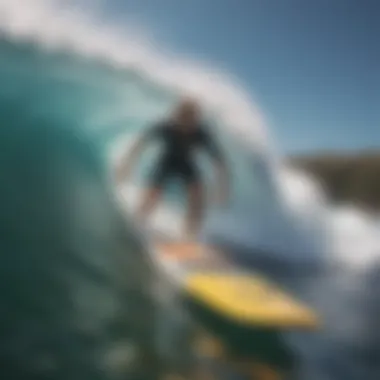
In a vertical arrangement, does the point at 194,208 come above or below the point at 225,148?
below

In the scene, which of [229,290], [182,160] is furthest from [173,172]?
[229,290]

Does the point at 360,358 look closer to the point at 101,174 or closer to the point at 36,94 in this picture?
the point at 101,174

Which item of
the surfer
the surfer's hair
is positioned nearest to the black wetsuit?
the surfer

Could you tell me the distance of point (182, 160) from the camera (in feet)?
5.05

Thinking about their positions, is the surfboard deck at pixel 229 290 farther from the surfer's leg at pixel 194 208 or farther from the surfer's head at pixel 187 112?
the surfer's head at pixel 187 112

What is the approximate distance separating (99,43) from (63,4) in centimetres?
10

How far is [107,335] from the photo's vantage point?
1449mm

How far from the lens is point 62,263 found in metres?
1.45

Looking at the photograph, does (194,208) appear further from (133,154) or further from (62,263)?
(62,263)

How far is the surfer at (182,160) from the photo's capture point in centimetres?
151

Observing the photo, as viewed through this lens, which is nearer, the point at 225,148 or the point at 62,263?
the point at 62,263

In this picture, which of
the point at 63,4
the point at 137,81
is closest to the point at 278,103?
the point at 137,81

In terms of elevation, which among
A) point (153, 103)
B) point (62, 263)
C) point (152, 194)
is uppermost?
point (153, 103)

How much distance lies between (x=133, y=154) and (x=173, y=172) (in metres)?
0.08
